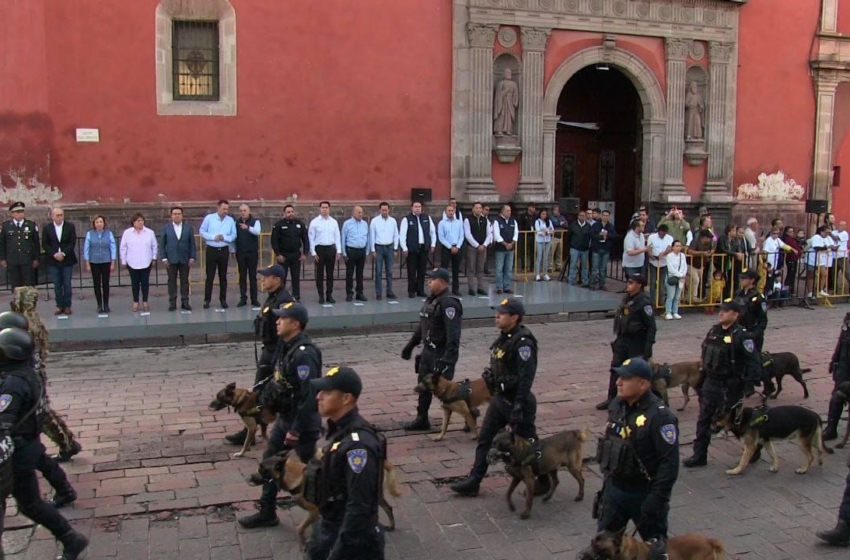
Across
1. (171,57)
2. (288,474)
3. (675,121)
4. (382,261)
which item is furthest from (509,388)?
(675,121)

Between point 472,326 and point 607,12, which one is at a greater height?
point 607,12

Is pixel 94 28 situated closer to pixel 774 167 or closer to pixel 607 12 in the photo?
pixel 607 12

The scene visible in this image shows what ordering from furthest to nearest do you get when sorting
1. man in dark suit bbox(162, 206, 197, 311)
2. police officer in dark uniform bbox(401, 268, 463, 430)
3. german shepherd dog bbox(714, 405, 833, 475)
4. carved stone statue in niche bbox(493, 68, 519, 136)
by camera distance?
carved stone statue in niche bbox(493, 68, 519, 136) → man in dark suit bbox(162, 206, 197, 311) → police officer in dark uniform bbox(401, 268, 463, 430) → german shepherd dog bbox(714, 405, 833, 475)

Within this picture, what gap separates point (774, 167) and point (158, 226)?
16.3m

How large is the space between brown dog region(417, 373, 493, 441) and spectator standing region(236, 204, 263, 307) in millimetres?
7063

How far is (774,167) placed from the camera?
23.7 m

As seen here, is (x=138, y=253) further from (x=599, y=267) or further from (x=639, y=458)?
(x=639, y=458)

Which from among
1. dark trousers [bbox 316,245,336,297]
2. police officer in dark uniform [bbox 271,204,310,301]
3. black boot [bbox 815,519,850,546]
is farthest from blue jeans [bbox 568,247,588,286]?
black boot [bbox 815,519,850,546]

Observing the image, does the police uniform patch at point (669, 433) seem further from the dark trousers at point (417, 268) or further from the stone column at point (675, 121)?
the stone column at point (675, 121)

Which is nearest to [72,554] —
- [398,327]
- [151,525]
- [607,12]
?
[151,525]

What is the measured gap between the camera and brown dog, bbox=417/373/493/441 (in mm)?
8695

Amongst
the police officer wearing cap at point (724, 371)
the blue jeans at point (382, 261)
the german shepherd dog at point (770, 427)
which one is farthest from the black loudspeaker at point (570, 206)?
the german shepherd dog at point (770, 427)

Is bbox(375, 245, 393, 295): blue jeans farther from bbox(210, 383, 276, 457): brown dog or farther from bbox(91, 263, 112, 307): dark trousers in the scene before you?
bbox(210, 383, 276, 457): brown dog

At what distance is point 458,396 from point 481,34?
514 inches
